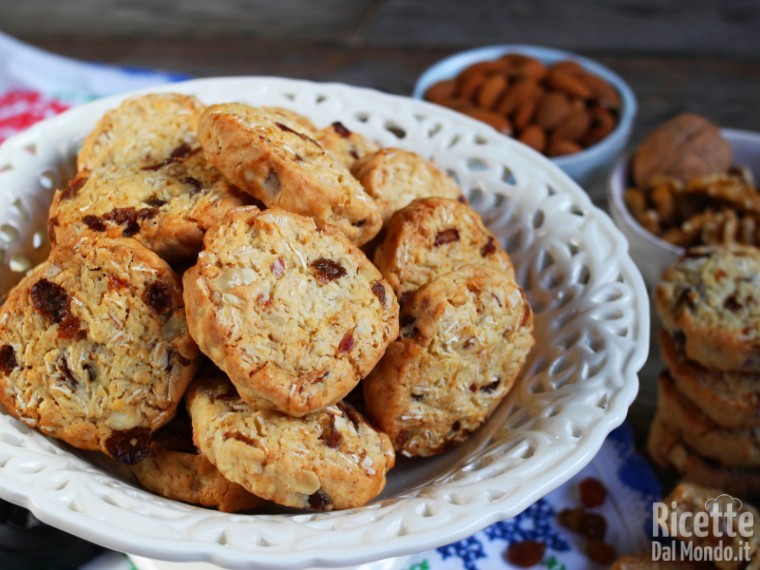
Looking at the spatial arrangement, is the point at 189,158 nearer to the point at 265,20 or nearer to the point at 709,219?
the point at 709,219

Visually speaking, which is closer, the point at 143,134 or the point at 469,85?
the point at 143,134

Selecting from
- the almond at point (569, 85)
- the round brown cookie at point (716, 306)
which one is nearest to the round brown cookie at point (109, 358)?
the round brown cookie at point (716, 306)

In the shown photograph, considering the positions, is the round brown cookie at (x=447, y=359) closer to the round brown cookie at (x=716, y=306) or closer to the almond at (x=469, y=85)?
the round brown cookie at (x=716, y=306)

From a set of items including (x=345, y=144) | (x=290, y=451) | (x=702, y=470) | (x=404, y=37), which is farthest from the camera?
(x=404, y=37)

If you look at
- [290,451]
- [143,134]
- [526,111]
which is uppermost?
[143,134]

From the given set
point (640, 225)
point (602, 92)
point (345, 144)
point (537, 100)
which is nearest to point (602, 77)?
point (602, 92)

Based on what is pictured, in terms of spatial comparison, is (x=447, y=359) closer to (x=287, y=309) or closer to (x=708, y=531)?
(x=287, y=309)

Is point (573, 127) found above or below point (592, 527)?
above
